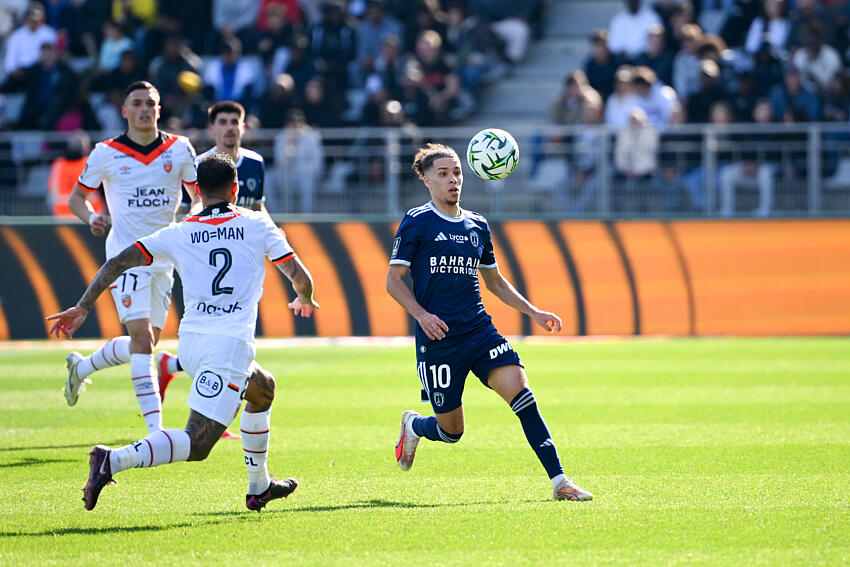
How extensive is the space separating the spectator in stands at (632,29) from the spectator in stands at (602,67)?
29.8 inches

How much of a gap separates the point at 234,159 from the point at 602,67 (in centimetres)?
1216

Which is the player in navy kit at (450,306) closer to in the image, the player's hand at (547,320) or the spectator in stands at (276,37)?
the player's hand at (547,320)

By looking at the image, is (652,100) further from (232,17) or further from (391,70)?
(232,17)

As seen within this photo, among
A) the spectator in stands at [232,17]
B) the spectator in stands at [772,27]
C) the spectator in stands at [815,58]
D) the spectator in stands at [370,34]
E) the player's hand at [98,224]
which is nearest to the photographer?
the player's hand at [98,224]

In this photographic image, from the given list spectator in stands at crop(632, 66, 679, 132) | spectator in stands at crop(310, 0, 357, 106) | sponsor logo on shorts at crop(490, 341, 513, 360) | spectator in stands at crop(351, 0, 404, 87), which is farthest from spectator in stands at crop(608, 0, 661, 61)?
sponsor logo on shorts at crop(490, 341, 513, 360)

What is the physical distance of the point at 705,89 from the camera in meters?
19.3

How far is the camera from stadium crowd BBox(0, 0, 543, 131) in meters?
21.7

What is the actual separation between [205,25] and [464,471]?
18.9 meters

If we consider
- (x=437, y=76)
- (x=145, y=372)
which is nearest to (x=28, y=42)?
(x=437, y=76)

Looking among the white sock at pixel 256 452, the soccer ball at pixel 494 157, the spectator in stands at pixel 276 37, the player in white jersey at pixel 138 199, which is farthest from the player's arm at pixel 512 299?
the spectator in stands at pixel 276 37

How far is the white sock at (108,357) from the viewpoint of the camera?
9648 millimetres

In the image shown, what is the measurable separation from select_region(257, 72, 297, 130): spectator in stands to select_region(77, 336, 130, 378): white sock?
11941 mm

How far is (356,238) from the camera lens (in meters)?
17.7

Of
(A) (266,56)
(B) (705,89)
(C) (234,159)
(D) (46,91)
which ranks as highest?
(A) (266,56)
